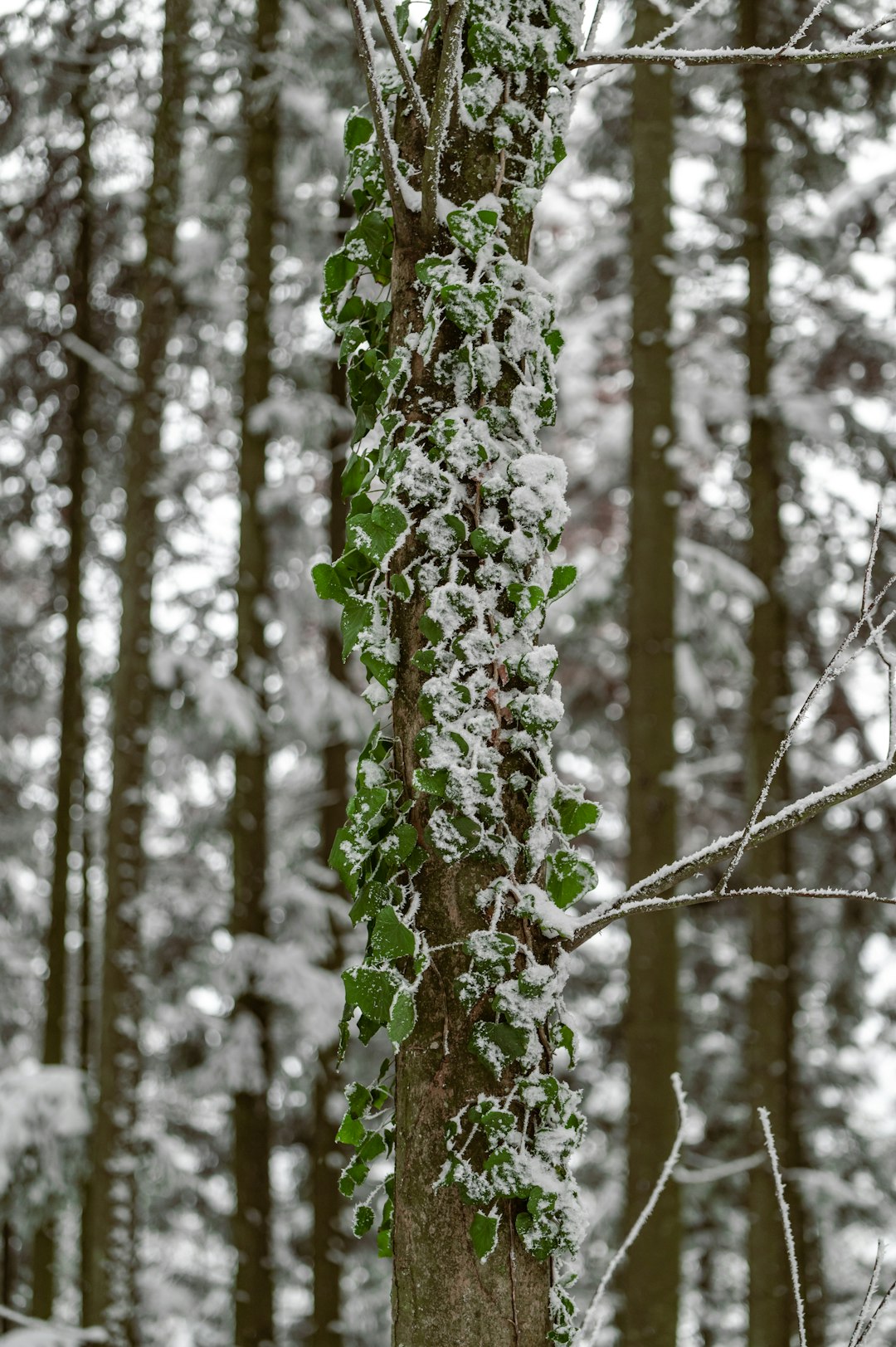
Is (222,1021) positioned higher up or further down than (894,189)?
further down

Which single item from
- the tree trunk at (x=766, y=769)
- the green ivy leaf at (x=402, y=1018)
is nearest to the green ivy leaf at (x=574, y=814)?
the green ivy leaf at (x=402, y=1018)

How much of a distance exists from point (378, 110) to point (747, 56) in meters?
0.56

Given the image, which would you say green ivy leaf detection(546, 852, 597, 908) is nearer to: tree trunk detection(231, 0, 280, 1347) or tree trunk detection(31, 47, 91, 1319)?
tree trunk detection(231, 0, 280, 1347)

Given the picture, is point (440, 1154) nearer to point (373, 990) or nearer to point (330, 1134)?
point (373, 990)

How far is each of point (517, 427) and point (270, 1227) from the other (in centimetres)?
598

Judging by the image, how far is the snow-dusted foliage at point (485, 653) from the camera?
1.61 m

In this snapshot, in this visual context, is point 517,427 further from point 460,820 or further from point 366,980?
point 366,980

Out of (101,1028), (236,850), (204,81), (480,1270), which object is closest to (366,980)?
(480,1270)

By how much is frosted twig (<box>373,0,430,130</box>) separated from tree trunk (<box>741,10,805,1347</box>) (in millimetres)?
5198

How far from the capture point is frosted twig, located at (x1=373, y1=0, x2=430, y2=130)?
1.58 meters

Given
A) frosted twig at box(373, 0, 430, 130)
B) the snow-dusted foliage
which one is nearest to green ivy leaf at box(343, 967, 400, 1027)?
the snow-dusted foliage

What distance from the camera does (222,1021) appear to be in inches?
290

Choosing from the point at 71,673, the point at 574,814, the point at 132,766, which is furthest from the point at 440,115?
the point at 71,673

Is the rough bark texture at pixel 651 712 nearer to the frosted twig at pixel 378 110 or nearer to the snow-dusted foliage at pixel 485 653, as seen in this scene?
the snow-dusted foliage at pixel 485 653
